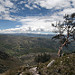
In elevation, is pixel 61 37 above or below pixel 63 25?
below

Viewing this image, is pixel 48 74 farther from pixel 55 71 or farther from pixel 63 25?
pixel 63 25

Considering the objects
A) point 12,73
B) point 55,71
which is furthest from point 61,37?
point 12,73

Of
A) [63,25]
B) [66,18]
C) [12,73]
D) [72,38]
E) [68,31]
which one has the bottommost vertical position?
[12,73]

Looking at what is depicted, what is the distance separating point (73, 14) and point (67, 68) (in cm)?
1591

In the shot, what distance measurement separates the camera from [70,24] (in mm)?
24188

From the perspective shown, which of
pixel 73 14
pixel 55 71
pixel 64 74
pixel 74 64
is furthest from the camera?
pixel 73 14

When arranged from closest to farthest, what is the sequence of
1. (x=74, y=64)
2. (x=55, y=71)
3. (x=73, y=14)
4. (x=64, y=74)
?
(x=64, y=74), (x=55, y=71), (x=74, y=64), (x=73, y=14)

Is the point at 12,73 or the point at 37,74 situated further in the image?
the point at 12,73

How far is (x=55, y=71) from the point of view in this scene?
1177 cm

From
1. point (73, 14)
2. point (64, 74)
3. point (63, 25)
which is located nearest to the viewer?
point (64, 74)

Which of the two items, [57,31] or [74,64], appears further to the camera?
[57,31]

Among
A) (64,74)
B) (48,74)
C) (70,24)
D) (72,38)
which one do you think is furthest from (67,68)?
(70,24)

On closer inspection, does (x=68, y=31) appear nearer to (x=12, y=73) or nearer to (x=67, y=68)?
(x=67, y=68)

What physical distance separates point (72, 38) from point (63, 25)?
433 cm
